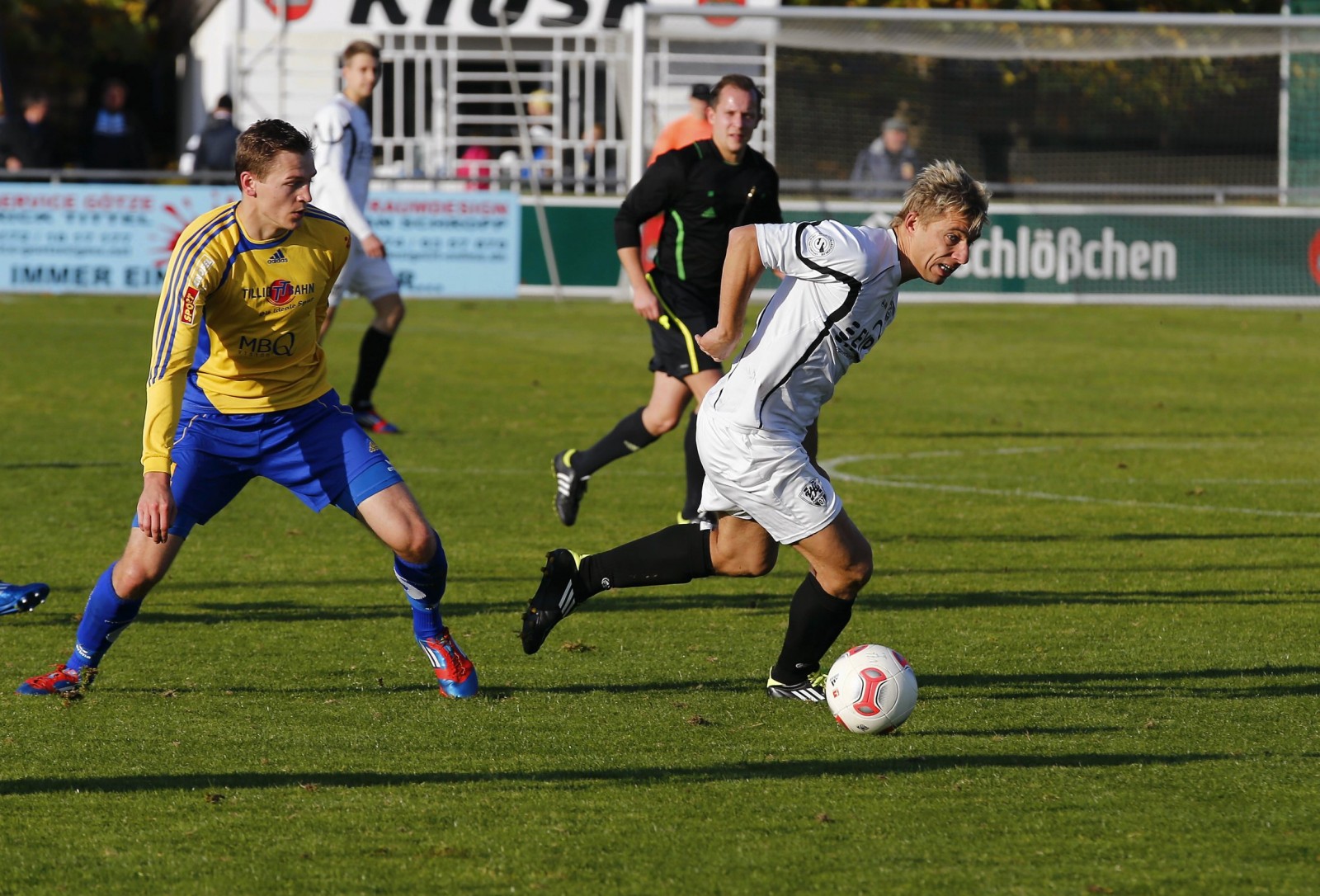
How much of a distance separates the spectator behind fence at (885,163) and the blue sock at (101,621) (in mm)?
17011

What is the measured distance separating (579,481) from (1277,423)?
636cm

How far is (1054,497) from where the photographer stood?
9734 mm

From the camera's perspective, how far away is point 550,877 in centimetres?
392

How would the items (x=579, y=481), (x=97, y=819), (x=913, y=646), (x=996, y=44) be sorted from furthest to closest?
(x=996, y=44) → (x=579, y=481) → (x=913, y=646) → (x=97, y=819)

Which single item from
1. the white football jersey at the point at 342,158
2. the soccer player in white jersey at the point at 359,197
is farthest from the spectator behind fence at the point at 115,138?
the white football jersey at the point at 342,158

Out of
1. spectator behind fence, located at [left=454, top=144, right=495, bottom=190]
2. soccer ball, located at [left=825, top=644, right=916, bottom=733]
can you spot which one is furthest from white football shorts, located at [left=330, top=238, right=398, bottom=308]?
spectator behind fence, located at [left=454, top=144, right=495, bottom=190]

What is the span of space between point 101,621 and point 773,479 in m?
2.11

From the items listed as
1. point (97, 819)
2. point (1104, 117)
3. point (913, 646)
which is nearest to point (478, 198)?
point (1104, 117)

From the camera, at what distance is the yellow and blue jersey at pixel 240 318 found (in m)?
5.10

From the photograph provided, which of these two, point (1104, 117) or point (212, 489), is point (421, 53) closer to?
point (1104, 117)

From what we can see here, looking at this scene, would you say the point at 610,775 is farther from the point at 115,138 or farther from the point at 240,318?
the point at 115,138

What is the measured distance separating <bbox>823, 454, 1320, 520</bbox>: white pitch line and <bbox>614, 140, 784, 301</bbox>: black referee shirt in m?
2.24

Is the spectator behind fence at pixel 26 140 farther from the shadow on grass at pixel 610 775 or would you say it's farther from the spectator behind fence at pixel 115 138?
the shadow on grass at pixel 610 775

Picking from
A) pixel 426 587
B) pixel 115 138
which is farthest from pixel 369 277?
pixel 115 138
